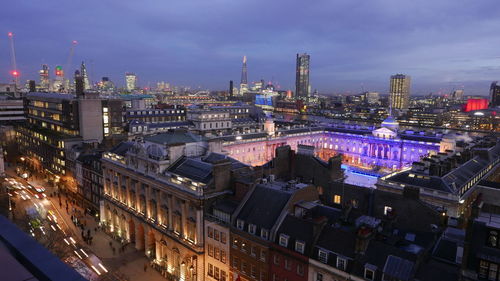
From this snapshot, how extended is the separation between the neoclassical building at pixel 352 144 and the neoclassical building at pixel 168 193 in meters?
47.1

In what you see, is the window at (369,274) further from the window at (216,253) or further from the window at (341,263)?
the window at (216,253)

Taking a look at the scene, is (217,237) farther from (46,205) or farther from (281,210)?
(46,205)

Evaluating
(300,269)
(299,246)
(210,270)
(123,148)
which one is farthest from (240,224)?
(123,148)

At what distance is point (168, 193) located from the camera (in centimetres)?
5634

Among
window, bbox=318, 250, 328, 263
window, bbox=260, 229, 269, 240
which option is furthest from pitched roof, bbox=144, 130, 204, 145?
window, bbox=318, 250, 328, 263

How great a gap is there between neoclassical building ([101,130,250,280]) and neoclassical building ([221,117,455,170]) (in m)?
47.1

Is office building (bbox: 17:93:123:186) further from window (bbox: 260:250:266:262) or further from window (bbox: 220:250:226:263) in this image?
window (bbox: 260:250:266:262)

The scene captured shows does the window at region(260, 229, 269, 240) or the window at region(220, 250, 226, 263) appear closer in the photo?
the window at region(260, 229, 269, 240)

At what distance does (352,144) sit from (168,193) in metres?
110

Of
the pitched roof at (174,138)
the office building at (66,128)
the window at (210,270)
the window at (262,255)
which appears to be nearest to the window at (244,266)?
the window at (262,255)

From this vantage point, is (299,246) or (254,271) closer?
(299,246)

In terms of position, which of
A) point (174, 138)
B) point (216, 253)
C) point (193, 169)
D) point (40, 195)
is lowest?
A: point (40, 195)

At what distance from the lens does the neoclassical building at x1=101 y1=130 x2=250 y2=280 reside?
5212 cm

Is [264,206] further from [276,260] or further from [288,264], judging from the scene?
[288,264]
